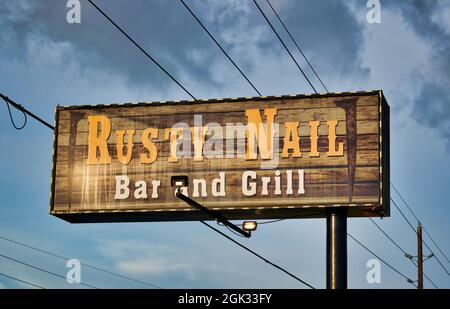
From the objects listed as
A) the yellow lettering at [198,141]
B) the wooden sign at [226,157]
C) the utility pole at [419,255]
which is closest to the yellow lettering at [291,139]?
the wooden sign at [226,157]

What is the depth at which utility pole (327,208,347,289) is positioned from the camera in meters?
23.5

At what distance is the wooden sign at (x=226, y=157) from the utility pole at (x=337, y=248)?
0.36m

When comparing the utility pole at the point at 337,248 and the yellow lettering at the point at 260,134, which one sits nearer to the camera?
the utility pole at the point at 337,248

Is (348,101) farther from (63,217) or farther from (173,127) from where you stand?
(63,217)

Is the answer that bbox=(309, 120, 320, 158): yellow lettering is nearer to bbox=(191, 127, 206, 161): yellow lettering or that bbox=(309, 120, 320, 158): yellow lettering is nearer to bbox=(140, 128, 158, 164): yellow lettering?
bbox=(191, 127, 206, 161): yellow lettering

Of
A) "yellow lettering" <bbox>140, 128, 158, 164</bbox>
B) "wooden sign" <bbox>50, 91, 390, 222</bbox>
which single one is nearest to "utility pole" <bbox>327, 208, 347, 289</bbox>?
"wooden sign" <bbox>50, 91, 390, 222</bbox>

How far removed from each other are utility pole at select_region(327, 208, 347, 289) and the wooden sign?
0.36m

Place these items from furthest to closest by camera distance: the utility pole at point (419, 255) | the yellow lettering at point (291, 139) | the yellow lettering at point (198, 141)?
the utility pole at point (419, 255), the yellow lettering at point (198, 141), the yellow lettering at point (291, 139)

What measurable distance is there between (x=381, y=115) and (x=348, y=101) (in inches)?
37.9

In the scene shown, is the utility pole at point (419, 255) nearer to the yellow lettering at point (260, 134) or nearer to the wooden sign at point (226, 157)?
the wooden sign at point (226, 157)

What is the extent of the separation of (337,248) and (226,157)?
3.87 m

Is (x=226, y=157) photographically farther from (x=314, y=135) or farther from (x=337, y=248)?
(x=337, y=248)

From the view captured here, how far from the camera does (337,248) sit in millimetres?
23688

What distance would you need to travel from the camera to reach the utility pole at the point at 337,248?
23.5m
